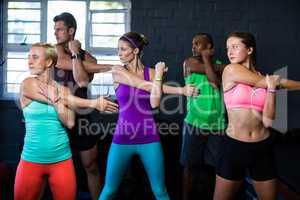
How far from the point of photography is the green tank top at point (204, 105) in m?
4.34

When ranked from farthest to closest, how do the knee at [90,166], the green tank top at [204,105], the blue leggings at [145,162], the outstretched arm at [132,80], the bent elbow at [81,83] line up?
1. the green tank top at [204,105]
2. the knee at [90,166]
3. the bent elbow at [81,83]
4. the blue leggings at [145,162]
5. the outstretched arm at [132,80]

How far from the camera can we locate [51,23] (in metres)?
5.95

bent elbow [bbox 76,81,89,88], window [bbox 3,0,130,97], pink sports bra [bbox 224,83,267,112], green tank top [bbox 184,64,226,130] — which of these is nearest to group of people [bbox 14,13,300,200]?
pink sports bra [bbox 224,83,267,112]

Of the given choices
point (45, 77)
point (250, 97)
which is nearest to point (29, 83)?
point (45, 77)

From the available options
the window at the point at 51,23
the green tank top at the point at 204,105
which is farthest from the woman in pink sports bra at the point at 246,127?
the window at the point at 51,23

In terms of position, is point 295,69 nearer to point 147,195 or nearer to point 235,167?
point 147,195

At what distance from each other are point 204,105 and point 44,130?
1793 mm

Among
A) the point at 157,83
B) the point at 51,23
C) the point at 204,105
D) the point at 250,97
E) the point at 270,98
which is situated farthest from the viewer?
the point at 51,23

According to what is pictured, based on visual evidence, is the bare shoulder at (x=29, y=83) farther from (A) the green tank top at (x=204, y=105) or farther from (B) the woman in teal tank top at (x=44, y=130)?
(A) the green tank top at (x=204, y=105)

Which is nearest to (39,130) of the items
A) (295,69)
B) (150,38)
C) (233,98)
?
(233,98)

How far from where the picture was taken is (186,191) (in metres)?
4.48

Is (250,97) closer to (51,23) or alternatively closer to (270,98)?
(270,98)

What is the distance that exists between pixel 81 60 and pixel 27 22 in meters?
2.39

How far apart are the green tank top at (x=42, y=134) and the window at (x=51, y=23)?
2.92m
